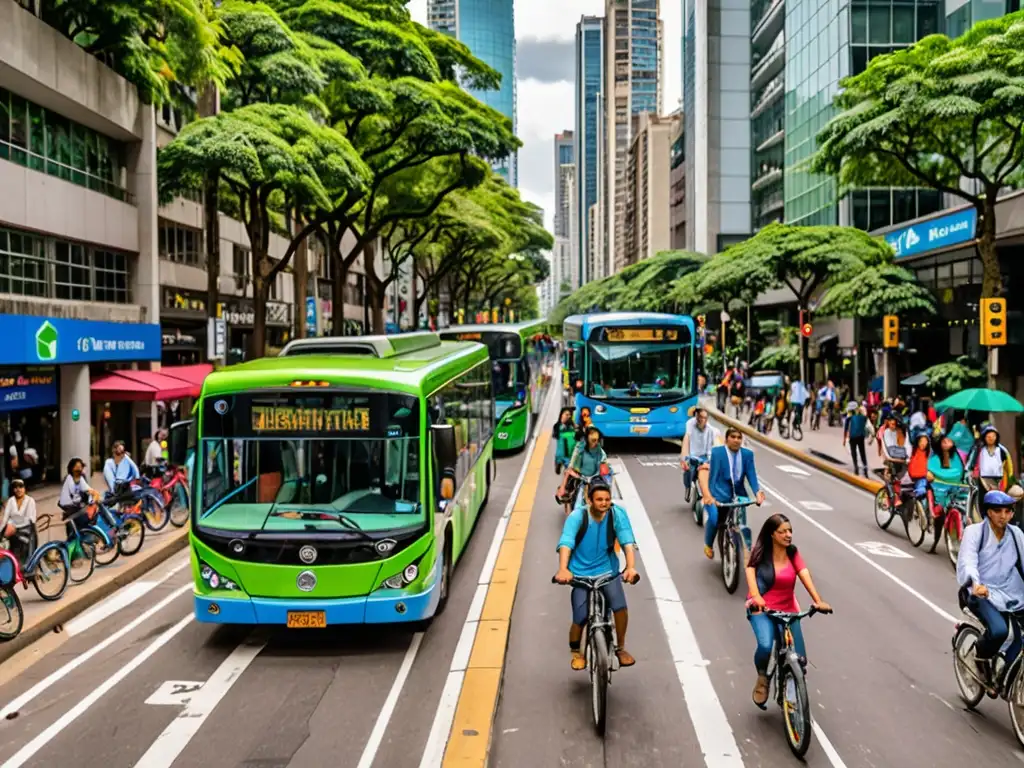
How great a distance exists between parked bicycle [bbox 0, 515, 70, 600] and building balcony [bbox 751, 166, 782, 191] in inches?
2493

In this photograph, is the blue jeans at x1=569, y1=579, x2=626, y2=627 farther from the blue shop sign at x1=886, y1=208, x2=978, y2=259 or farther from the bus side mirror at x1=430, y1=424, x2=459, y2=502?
the blue shop sign at x1=886, y1=208, x2=978, y2=259

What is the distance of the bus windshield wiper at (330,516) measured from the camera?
30.0 feet

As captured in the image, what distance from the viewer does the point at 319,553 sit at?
9062mm

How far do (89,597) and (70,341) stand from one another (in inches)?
450

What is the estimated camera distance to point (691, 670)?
8.88 meters

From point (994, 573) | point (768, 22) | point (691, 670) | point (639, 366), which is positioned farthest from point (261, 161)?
point (768, 22)

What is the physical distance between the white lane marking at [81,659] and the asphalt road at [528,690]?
0.03 meters

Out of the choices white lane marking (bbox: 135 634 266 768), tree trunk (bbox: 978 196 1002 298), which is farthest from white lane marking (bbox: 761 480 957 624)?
white lane marking (bbox: 135 634 266 768)

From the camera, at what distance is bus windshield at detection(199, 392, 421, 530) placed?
9430mm

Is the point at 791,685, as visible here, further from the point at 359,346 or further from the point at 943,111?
the point at 943,111

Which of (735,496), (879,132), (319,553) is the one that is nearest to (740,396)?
(879,132)

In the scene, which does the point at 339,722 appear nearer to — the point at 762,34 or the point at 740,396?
the point at 740,396

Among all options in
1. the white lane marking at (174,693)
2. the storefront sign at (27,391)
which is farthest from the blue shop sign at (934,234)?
the white lane marking at (174,693)

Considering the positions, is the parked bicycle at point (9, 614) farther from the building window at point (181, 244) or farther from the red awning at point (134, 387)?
the building window at point (181, 244)
